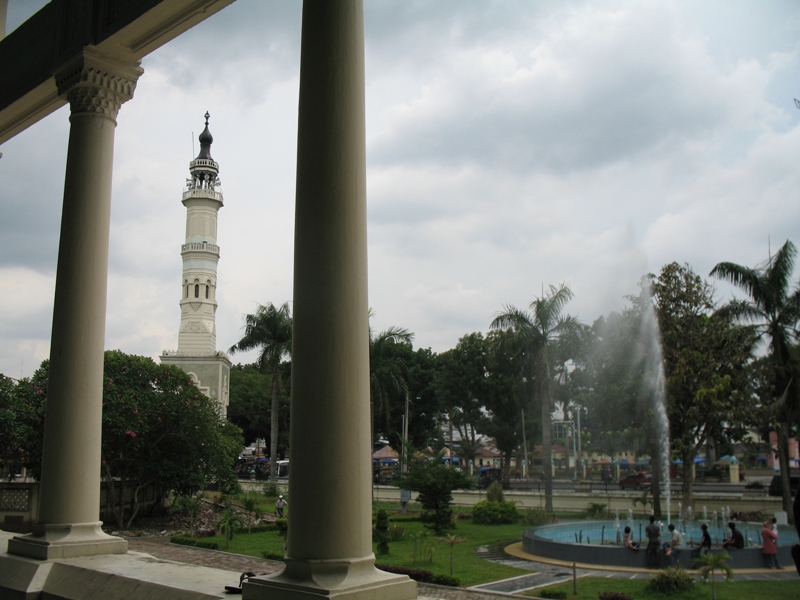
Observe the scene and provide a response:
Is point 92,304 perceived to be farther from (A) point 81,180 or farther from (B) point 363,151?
(B) point 363,151

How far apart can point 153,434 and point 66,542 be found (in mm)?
24692

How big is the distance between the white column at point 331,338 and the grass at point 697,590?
14.5 m

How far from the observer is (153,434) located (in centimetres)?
3212

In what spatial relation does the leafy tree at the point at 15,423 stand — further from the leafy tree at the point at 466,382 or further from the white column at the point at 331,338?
the leafy tree at the point at 466,382

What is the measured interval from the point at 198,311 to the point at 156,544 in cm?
3949

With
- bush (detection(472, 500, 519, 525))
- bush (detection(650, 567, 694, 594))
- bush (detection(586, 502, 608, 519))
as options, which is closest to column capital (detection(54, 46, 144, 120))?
bush (detection(650, 567, 694, 594))

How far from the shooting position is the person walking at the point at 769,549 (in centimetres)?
2183

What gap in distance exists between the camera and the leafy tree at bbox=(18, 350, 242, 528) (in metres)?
30.3

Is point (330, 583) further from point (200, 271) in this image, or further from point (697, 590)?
point (200, 271)

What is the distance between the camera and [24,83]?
37.1 ft

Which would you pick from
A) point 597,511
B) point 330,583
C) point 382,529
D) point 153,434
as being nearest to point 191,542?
point 153,434

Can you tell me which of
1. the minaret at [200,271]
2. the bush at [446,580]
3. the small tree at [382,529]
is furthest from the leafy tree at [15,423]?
the minaret at [200,271]

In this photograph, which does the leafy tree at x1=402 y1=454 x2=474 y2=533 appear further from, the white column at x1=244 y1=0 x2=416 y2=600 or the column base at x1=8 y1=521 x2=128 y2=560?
the white column at x1=244 y1=0 x2=416 y2=600

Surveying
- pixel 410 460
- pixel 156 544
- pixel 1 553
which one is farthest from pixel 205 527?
pixel 1 553
